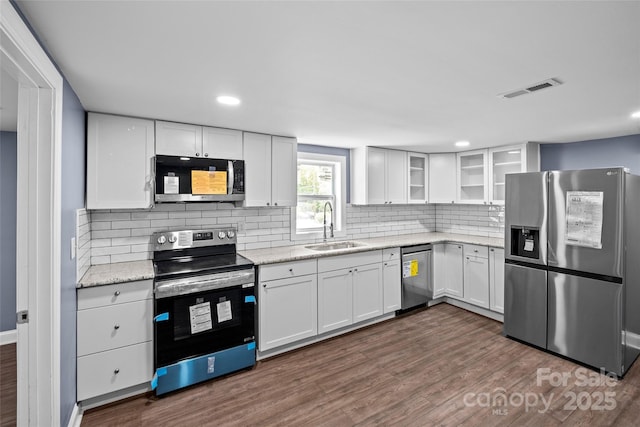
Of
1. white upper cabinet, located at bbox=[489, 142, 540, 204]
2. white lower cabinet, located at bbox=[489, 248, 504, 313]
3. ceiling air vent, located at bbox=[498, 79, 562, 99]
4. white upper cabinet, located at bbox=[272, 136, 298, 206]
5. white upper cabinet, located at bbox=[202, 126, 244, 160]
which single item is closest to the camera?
ceiling air vent, located at bbox=[498, 79, 562, 99]

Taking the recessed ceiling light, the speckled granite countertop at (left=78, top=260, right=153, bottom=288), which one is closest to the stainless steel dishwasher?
the recessed ceiling light

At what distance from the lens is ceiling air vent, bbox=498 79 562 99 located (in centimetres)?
196

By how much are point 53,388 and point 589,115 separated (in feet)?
13.8

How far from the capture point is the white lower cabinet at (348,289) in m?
3.28

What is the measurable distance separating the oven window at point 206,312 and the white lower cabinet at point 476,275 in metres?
2.97

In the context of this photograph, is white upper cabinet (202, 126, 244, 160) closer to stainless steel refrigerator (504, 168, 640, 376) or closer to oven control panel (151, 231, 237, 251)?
oven control panel (151, 231, 237, 251)

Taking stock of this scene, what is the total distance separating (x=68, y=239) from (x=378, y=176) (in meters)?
3.40

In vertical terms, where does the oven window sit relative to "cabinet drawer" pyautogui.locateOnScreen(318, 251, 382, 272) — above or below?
below

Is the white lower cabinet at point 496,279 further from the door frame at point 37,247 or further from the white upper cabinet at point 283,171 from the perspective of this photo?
the door frame at point 37,247

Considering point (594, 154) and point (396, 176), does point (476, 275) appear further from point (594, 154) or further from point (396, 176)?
point (594, 154)

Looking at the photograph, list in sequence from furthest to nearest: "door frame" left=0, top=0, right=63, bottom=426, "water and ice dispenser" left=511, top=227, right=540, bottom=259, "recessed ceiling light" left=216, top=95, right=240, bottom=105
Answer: "water and ice dispenser" left=511, top=227, right=540, bottom=259 < "recessed ceiling light" left=216, top=95, right=240, bottom=105 < "door frame" left=0, top=0, right=63, bottom=426

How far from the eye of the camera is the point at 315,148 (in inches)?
159

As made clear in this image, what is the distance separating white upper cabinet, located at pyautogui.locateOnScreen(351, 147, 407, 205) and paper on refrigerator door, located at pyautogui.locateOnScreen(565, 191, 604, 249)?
203 cm

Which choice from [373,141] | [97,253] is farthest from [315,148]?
[97,253]
